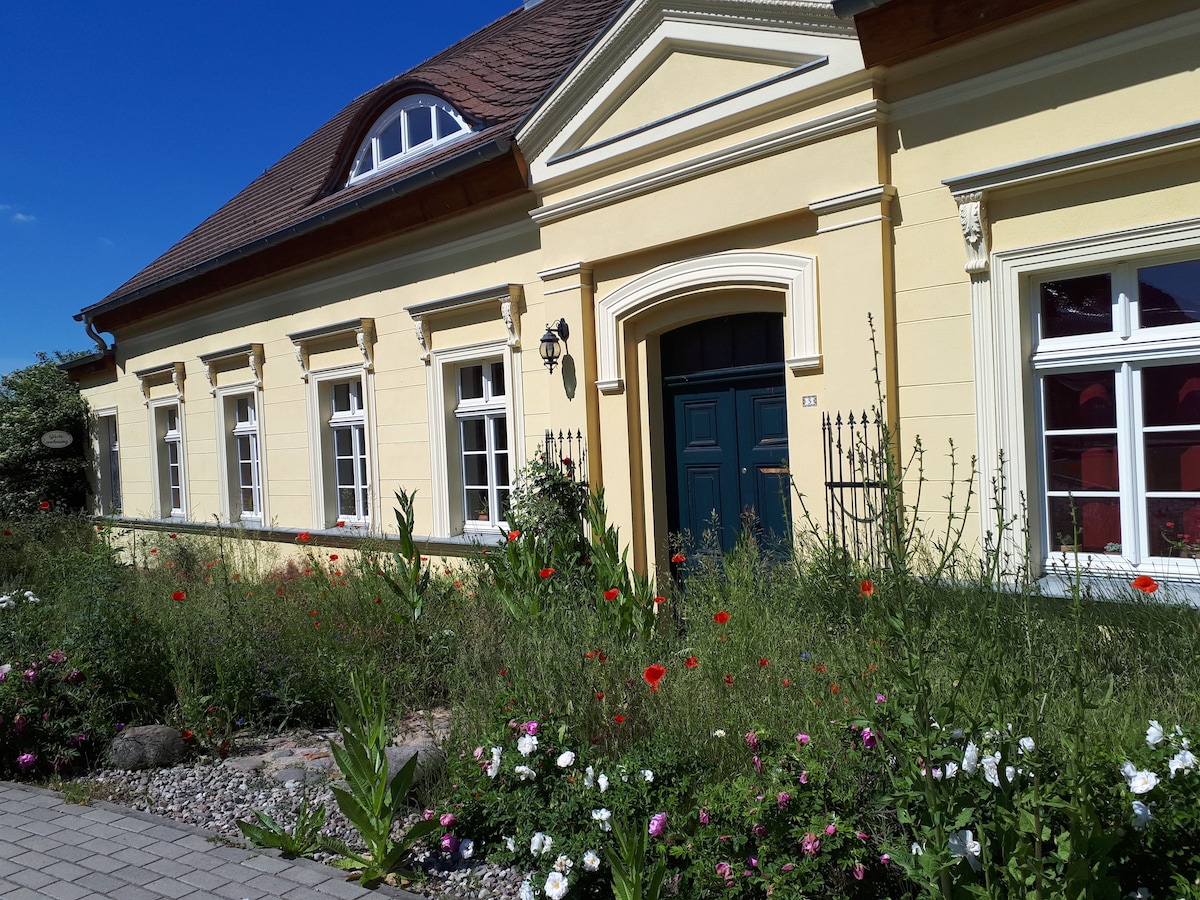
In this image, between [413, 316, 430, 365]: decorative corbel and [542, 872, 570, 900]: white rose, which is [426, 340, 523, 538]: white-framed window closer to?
[413, 316, 430, 365]: decorative corbel

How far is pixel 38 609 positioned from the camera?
5996mm

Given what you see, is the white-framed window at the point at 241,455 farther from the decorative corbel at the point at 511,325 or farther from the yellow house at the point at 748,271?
the decorative corbel at the point at 511,325

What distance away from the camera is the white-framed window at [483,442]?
8.73 meters

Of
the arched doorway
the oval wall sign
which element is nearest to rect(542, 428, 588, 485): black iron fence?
the arched doorway

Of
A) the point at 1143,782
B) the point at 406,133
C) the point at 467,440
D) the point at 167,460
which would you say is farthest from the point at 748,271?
the point at 167,460

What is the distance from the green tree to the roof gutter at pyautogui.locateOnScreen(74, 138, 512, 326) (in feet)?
11.4

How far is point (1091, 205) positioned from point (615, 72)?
377 cm

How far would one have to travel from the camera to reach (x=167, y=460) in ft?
47.5

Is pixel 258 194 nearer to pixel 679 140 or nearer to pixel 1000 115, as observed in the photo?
pixel 679 140

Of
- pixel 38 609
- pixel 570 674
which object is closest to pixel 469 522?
pixel 38 609

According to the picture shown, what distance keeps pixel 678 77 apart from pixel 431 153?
3.51 metres

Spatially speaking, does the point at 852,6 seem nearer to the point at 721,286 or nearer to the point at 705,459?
the point at 721,286

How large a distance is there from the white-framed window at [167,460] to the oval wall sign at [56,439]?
2637mm

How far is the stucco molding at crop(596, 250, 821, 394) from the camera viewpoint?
6.07m
